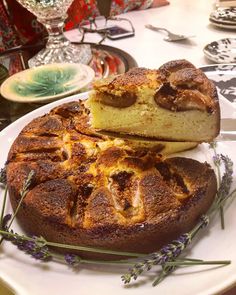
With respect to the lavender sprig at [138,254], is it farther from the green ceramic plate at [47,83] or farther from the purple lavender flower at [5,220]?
the green ceramic plate at [47,83]

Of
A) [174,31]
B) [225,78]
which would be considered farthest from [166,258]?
[174,31]

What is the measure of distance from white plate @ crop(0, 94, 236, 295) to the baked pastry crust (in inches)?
1.6

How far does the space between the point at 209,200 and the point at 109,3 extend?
1910 millimetres

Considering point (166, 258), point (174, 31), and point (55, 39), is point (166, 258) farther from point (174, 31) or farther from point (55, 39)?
point (174, 31)

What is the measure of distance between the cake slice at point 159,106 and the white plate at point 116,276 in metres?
0.21

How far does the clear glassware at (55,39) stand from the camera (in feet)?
6.40

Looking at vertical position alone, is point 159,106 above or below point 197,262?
above

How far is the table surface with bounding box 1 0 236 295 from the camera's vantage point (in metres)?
2.02

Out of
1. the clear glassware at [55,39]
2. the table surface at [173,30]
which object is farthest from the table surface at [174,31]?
the clear glassware at [55,39]

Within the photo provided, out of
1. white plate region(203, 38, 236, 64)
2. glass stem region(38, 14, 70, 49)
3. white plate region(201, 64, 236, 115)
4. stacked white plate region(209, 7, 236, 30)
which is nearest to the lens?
white plate region(201, 64, 236, 115)

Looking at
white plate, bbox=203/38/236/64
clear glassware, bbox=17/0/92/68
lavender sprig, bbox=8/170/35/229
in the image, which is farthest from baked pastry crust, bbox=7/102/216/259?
clear glassware, bbox=17/0/92/68

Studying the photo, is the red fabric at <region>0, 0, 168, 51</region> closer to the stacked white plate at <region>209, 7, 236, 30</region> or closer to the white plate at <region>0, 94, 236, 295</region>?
the stacked white plate at <region>209, 7, 236, 30</region>

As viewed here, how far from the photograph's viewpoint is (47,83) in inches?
64.6

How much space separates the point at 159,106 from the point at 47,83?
752 millimetres
